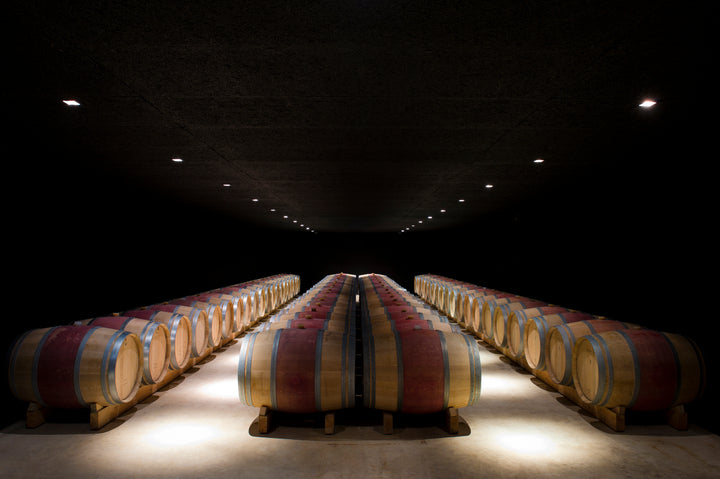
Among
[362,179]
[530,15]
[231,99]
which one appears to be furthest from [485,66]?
[362,179]

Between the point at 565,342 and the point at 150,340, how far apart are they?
4.29m

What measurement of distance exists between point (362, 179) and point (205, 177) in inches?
89.1

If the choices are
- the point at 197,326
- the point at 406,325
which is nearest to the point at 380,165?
the point at 406,325

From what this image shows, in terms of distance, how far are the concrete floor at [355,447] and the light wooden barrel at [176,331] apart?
2.72ft

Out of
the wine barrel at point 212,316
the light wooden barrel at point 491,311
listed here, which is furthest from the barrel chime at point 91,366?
the light wooden barrel at point 491,311

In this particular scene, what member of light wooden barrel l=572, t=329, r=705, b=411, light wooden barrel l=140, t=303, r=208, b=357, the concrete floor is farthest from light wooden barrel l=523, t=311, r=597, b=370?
light wooden barrel l=140, t=303, r=208, b=357

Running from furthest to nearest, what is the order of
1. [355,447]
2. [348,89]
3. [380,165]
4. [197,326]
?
[197,326], [380,165], [355,447], [348,89]

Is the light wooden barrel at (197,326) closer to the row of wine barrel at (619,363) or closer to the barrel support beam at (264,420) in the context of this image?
the barrel support beam at (264,420)

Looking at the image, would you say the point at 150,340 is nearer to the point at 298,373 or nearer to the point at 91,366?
the point at 91,366

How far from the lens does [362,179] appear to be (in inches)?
233

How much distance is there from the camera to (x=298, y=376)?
3377mm

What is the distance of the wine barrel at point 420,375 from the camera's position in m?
3.37

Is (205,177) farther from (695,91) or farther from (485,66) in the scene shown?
(695,91)

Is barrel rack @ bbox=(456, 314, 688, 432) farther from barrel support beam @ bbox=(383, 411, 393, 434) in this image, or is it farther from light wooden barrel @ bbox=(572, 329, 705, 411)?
barrel support beam @ bbox=(383, 411, 393, 434)
